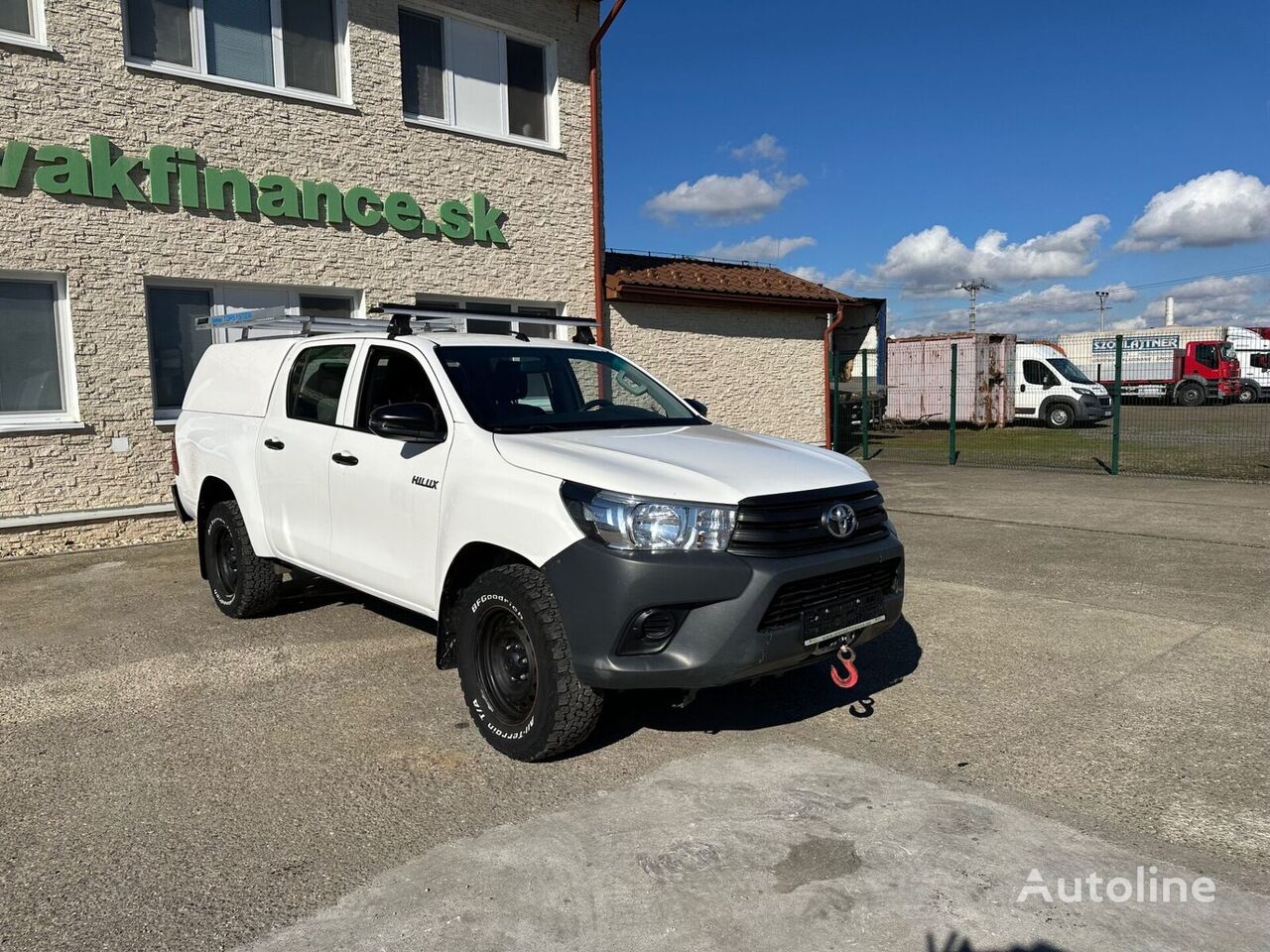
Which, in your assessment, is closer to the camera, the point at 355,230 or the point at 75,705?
the point at 75,705

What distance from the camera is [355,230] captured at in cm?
1090

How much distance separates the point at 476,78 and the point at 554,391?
26.8ft

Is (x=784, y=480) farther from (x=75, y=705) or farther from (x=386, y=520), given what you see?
(x=75, y=705)

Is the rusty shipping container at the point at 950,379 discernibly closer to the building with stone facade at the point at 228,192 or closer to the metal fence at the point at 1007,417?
the metal fence at the point at 1007,417

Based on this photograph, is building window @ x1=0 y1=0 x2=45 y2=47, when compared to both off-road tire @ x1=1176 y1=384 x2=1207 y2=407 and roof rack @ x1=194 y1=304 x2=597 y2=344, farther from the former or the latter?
off-road tire @ x1=1176 y1=384 x2=1207 y2=407

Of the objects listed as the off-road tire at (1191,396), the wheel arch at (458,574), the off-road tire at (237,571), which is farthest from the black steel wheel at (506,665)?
the off-road tire at (1191,396)

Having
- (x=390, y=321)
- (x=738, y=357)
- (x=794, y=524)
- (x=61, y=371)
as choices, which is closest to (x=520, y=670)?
(x=794, y=524)

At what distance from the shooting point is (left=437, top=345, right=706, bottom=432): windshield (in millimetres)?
4738

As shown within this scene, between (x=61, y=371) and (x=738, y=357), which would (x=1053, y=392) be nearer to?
(x=738, y=357)

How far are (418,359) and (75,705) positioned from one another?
8.15 feet

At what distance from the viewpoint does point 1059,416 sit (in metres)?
26.0

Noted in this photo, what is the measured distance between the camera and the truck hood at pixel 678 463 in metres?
3.86

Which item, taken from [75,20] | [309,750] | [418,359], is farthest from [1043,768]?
[75,20]

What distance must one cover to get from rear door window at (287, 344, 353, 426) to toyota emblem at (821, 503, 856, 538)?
2.84 meters
